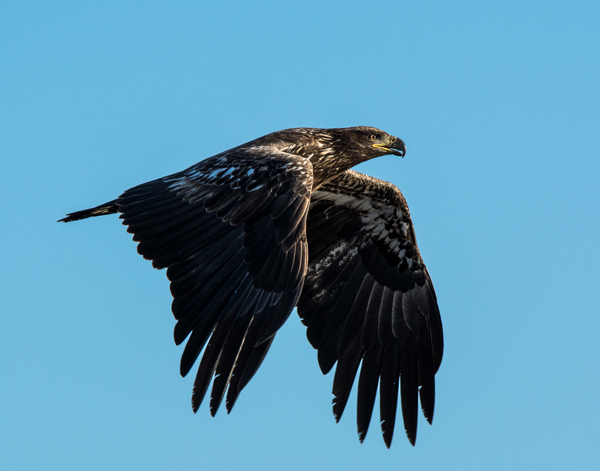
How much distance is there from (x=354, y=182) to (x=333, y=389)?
3.07 metres

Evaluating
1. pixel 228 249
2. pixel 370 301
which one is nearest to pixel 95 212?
pixel 228 249

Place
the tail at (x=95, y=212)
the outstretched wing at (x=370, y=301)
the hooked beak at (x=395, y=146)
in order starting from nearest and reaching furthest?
1. the tail at (x=95, y=212)
2. the outstretched wing at (x=370, y=301)
3. the hooked beak at (x=395, y=146)

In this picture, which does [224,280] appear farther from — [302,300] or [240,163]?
[302,300]

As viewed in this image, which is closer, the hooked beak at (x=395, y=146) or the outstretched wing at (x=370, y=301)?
the outstretched wing at (x=370, y=301)

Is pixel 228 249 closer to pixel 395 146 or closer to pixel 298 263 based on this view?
pixel 298 263

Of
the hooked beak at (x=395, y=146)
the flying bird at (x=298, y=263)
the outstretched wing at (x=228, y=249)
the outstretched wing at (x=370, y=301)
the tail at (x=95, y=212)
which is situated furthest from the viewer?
the hooked beak at (x=395, y=146)

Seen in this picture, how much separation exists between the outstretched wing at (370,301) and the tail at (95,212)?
2752mm

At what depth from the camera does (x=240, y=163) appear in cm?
920

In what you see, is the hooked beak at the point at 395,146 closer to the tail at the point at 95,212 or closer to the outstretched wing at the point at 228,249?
the outstretched wing at the point at 228,249

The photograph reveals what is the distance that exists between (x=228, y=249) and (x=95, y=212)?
2.70 metres

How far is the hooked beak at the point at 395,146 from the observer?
36.4ft

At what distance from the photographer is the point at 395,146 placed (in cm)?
1114

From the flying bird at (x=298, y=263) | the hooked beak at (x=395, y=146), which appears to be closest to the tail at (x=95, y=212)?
the flying bird at (x=298, y=263)

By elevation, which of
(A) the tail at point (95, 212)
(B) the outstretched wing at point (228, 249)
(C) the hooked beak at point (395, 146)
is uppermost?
(C) the hooked beak at point (395, 146)
